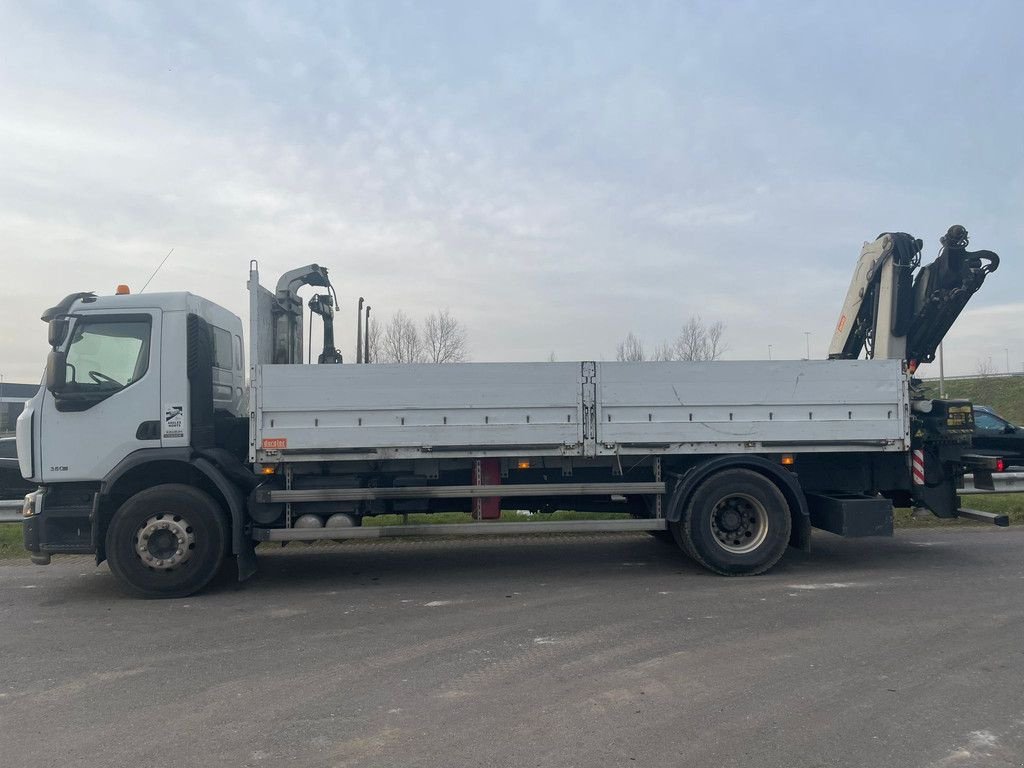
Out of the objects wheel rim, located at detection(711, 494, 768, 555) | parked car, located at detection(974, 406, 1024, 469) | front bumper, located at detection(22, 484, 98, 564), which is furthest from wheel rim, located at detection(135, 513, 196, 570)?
parked car, located at detection(974, 406, 1024, 469)

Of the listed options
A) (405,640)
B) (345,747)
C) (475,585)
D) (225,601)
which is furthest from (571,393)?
(345,747)

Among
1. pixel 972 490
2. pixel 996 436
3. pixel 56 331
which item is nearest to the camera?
pixel 56 331

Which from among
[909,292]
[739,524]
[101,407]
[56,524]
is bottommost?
[739,524]

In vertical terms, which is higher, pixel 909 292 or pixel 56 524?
pixel 909 292

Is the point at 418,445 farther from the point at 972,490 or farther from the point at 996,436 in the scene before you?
the point at 996,436

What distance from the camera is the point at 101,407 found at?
732 cm

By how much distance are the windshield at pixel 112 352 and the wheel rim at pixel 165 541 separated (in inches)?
53.1

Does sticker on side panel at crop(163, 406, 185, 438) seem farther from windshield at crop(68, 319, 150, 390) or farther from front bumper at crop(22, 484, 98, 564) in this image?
front bumper at crop(22, 484, 98, 564)

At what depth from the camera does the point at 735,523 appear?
795cm

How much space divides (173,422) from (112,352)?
2.96ft

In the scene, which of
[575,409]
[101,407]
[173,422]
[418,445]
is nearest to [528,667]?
[418,445]

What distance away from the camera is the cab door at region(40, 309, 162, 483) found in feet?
23.9

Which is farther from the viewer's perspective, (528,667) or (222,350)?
(222,350)

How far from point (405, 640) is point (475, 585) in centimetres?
185
